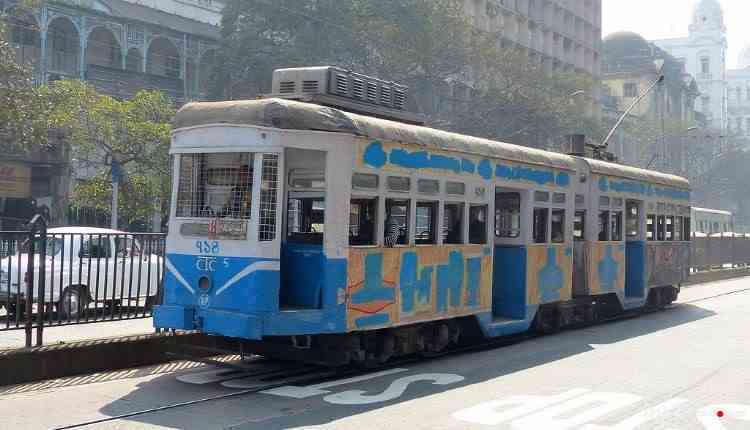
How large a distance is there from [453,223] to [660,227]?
361 inches

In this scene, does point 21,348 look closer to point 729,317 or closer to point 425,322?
point 425,322

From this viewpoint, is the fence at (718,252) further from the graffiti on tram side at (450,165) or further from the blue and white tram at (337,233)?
the blue and white tram at (337,233)

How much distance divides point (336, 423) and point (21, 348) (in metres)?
3.98

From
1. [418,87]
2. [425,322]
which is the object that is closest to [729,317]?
[425,322]

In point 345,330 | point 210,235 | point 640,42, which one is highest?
point 640,42

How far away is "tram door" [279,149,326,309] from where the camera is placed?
30.4 feet

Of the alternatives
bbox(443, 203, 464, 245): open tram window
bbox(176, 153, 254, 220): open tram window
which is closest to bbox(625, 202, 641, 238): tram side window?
bbox(443, 203, 464, 245): open tram window

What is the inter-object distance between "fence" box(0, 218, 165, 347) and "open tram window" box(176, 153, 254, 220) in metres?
1.60

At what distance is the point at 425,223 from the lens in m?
10.7

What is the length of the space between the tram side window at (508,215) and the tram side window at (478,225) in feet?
3.81

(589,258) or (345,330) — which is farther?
(589,258)

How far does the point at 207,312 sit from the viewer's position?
8.98 m

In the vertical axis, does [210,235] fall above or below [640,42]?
below

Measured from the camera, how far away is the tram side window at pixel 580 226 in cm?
1508
